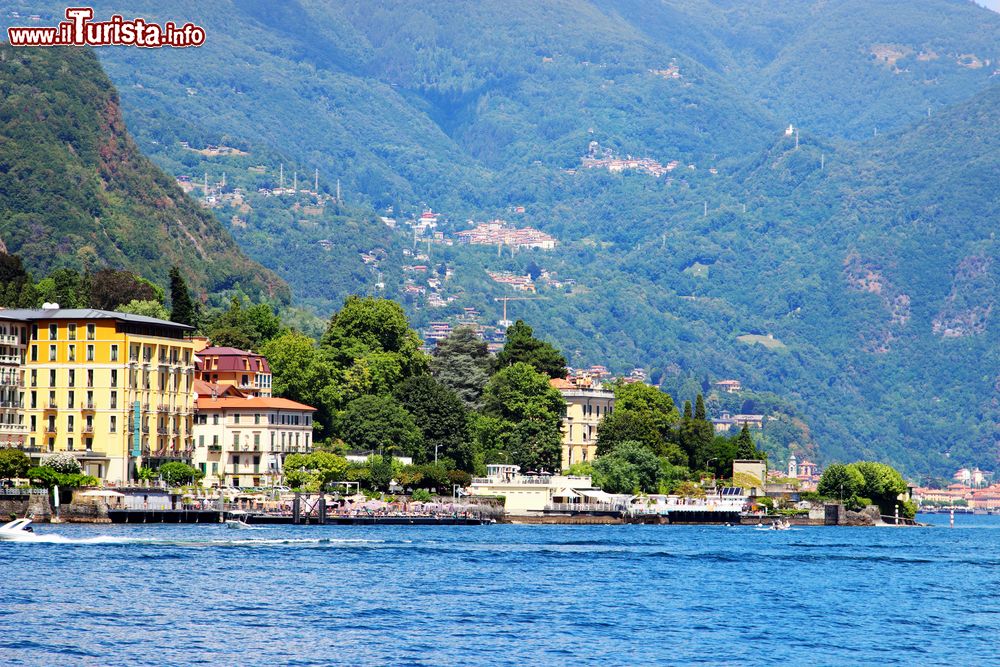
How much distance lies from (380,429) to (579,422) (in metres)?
30.4

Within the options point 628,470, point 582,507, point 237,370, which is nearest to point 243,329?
point 237,370

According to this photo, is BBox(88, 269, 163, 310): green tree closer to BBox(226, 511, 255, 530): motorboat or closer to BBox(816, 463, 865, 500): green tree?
BBox(226, 511, 255, 530): motorboat

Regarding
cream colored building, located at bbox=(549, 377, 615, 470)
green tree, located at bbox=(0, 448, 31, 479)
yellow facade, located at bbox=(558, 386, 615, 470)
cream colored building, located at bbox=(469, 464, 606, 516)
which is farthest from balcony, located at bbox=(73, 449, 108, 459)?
yellow facade, located at bbox=(558, 386, 615, 470)

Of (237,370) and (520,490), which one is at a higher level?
(237,370)

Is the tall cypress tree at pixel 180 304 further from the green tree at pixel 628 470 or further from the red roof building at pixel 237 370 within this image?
the green tree at pixel 628 470

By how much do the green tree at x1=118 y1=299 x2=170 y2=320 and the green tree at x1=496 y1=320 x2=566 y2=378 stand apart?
1242 inches

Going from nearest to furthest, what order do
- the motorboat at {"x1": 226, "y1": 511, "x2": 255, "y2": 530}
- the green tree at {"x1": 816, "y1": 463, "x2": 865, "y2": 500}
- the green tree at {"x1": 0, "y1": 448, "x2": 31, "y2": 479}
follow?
the green tree at {"x1": 0, "y1": 448, "x2": 31, "y2": 479}
the motorboat at {"x1": 226, "y1": 511, "x2": 255, "y2": 530}
the green tree at {"x1": 816, "y1": 463, "x2": 865, "y2": 500}

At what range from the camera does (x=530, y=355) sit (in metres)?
192

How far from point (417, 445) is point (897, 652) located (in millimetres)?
92117

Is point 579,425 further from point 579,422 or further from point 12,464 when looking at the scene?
point 12,464

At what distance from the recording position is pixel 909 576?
109 meters

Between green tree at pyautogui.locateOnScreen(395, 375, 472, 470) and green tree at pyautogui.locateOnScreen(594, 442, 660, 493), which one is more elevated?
green tree at pyautogui.locateOnScreen(395, 375, 472, 470)

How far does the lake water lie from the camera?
68125 millimetres

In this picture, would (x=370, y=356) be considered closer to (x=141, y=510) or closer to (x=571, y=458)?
(x=571, y=458)
